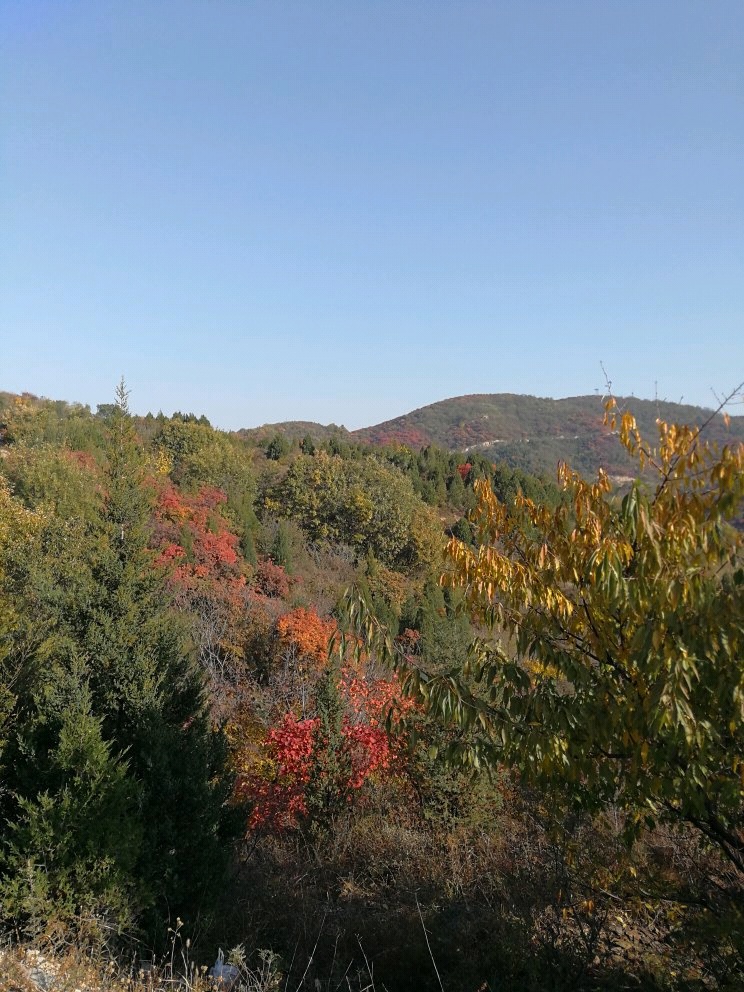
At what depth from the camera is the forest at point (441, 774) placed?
3211 mm

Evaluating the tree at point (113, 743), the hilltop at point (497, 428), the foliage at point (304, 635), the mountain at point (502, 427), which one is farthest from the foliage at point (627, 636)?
the mountain at point (502, 427)

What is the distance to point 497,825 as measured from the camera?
11773 millimetres

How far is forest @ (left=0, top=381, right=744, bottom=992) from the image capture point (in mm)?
3211

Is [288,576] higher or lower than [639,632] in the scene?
lower

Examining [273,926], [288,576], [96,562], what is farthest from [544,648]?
[288,576]

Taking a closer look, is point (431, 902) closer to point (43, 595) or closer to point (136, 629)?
point (136, 629)

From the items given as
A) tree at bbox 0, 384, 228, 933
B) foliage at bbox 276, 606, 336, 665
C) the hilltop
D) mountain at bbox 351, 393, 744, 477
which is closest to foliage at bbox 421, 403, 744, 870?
tree at bbox 0, 384, 228, 933

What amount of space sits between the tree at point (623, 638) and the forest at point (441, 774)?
17mm

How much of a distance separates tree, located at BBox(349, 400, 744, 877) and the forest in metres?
0.02

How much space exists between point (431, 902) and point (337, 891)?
2.13 m

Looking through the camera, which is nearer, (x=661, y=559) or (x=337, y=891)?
(x=661, y=559)

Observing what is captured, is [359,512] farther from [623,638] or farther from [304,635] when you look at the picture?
[623,638]

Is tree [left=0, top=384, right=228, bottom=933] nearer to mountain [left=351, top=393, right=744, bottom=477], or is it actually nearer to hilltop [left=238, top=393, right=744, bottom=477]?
hilltop [left=238, top=393, right=744, bottom=477]

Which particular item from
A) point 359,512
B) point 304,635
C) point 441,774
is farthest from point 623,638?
point 359,512
